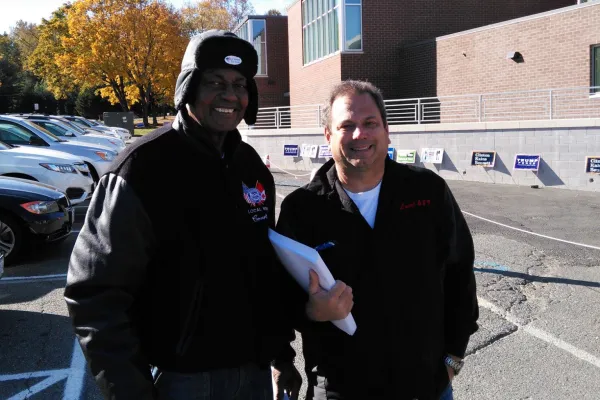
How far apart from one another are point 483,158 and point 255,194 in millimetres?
13695

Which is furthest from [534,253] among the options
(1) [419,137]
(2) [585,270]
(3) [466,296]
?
(1) [419,137]

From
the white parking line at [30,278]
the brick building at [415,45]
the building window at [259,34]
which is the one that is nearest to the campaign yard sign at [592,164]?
the brick building at [415,45]

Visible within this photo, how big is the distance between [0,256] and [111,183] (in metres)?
4.43

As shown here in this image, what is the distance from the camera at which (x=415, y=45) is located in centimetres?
2188

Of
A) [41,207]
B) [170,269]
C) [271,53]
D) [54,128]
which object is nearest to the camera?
[170,269]

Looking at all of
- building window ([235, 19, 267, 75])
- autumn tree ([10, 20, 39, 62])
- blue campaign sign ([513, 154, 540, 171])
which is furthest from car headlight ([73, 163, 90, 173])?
autumn tree ([10, 20, 39, 62])

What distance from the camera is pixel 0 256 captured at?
17.8ft

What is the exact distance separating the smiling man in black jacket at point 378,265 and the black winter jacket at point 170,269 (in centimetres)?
23

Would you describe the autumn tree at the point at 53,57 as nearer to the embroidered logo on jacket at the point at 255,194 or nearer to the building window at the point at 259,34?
the building window at the point at 259,34

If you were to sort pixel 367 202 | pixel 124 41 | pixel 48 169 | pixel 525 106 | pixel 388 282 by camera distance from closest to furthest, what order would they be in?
pixel 388 282 < pixel 367 202 < pixel 48 169 < pixel 525 106 < pixel 124 41

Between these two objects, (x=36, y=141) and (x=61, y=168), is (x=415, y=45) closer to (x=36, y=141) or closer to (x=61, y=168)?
(x=36, y=141)

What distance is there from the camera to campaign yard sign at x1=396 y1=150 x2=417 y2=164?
16.2m

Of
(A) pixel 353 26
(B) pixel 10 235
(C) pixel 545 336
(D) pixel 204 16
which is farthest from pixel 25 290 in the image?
(D) pixel 204 16

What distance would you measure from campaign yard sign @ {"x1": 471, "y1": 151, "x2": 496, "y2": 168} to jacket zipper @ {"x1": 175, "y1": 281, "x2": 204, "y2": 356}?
1396 centimetres
